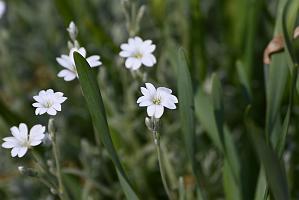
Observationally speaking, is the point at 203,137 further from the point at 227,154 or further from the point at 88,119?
the point at 227,154

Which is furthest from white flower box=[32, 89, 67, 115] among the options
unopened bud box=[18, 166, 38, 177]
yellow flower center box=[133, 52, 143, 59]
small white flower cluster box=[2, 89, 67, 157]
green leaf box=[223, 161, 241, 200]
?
green leaf box=[223, 161, 241, 200]

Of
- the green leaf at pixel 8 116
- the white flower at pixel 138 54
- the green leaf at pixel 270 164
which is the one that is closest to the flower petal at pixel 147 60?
the white flower at pixel 138 54

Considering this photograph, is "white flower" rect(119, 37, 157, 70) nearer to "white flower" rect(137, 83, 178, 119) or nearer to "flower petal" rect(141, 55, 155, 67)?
"flower petal" rect(141, 55, 155, 67)

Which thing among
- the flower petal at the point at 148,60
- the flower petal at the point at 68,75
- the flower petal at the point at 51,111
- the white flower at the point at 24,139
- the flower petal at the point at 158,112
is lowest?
the flower petal at the point at 158,112

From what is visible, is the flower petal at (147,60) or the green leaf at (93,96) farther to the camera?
the flower petal at (147,60)

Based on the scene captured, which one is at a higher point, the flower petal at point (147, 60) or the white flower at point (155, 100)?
the flower petal at point (147, 60)

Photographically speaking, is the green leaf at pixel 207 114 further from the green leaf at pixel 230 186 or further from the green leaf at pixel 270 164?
the green leaf at pixel 270 164

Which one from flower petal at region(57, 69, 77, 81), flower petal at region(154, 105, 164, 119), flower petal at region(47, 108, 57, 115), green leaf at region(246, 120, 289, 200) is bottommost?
green leaf at region(246, 120, 289, 200)

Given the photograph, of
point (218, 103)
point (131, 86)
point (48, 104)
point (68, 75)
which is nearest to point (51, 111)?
point (48, 104)
